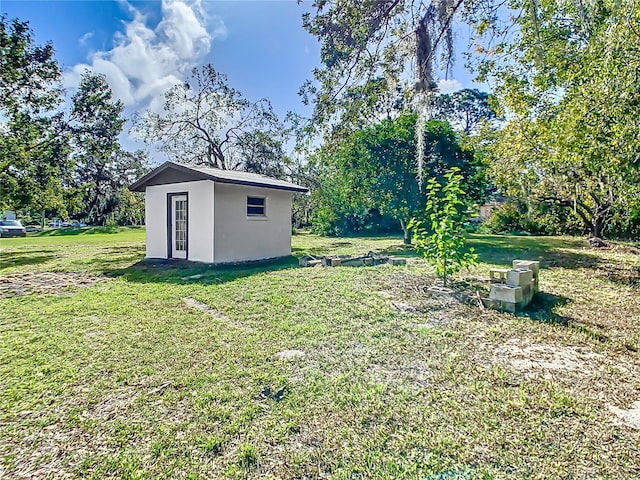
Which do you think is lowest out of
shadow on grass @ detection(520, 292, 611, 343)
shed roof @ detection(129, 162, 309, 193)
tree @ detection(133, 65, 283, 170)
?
shadow on grass @ detection(520, 292, 611, 343)

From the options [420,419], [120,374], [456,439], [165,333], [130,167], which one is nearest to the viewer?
[456,439]

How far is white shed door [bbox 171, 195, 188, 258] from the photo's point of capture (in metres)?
9.86

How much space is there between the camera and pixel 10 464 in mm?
1998

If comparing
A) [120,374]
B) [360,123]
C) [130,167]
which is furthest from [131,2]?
[130,167]

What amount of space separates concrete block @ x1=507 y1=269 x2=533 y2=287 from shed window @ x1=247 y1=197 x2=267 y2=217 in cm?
707

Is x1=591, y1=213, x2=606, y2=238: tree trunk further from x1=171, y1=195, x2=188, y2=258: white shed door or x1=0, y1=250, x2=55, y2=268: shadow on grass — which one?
x1=0, y1=250, x2=55, y2=268: shadow on grass

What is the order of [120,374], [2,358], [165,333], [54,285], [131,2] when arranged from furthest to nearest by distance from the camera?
[54,285] < [131,2] < [165,333] < [2,358] < [120,374]

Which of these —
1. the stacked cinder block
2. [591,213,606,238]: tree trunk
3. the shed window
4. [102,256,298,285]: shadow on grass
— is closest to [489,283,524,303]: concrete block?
the stacked cinder block

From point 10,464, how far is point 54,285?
5921 mm

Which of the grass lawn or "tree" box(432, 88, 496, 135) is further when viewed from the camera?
"tree" box(432, 88, 496, 135)

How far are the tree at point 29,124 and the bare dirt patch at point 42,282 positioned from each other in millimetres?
7105

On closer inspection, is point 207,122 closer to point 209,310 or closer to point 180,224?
point 180,224

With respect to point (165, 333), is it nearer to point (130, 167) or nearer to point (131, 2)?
point (131, 2)

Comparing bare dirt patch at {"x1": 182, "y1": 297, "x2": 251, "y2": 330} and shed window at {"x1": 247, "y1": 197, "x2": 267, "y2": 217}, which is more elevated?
shed window at {"x1": 247, "y1": 197, "x2": 267, "y2": 217}
